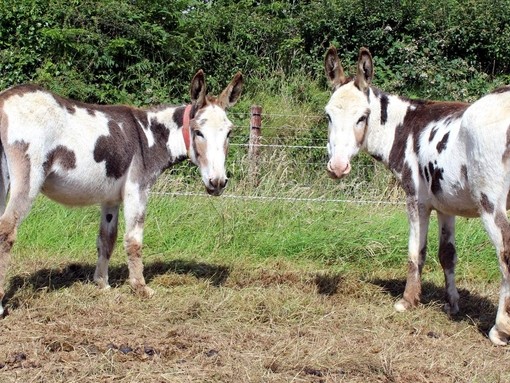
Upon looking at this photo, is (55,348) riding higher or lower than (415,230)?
lower

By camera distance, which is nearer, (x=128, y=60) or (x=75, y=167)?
(x=75, y=167)

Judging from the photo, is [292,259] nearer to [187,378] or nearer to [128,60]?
[187,378]

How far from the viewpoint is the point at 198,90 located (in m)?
6.01

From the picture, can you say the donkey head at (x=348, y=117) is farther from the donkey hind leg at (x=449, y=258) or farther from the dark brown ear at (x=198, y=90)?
the dark brown ear at (x=198, y=90)

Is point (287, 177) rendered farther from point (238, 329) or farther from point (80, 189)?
point (238, 329)

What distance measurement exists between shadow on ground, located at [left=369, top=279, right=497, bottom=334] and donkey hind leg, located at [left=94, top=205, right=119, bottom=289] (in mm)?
2480

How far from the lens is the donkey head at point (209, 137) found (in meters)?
5.77

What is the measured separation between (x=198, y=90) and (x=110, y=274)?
6.55 ft

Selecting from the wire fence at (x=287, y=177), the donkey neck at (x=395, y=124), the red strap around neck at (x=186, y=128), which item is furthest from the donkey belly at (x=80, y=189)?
the wire fence at (x=287, y=177)

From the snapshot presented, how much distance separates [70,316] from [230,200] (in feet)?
11.0

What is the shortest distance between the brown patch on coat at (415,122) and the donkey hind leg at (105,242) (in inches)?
101

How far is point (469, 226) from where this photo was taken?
7281 mm

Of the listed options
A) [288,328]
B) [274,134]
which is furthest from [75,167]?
[274,134]

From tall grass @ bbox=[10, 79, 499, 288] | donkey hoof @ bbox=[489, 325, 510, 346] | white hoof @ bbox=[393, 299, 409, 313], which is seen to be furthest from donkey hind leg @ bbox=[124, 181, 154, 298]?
donkey hoof @ bbox=[489, 325, 510, 346]
